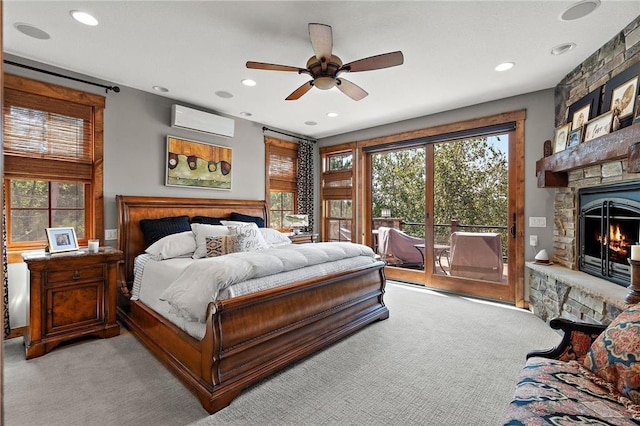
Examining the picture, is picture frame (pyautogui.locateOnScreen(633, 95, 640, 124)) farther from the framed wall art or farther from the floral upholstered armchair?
the framed wall art

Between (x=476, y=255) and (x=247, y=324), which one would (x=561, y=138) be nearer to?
(x=476, y=255)

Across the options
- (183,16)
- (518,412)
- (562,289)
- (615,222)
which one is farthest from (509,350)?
(183,16)

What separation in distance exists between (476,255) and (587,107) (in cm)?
228

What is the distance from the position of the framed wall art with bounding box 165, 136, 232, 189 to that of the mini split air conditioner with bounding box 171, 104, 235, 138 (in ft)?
0.67

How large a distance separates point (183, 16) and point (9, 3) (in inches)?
48.5

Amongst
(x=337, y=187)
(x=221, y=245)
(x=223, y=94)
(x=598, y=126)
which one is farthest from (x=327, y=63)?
(x=337, y=187)

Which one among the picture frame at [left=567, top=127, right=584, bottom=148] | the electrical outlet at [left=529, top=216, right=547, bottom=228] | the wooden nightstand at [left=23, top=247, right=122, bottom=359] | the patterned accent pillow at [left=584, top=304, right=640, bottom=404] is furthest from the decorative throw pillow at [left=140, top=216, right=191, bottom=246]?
the picture frame at [left=567, top=127, right=584, bottom=148]

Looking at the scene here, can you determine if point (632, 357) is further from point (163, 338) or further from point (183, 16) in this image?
point (183, 16)

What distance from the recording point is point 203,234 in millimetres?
3719

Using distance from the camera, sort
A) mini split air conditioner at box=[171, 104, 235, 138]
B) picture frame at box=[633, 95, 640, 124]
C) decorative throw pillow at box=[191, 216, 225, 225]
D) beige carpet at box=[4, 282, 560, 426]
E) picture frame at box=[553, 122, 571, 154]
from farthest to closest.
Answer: decorative throw pillow at box=[191, 216, 225, 225], mini split air conditioner at box=[171, 104, 235, 138], picture frame at box=[553, 122, 571, 154], picture frame at box=[633, 95, 640, 124], beige carpet at box=[4, 282, 560, 426]

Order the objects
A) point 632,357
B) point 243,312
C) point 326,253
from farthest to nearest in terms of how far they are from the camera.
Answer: point 326,253 → point 243,312 → point 632,357

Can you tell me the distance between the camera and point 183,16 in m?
2.56

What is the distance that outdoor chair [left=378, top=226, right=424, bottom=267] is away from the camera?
538 centimetres

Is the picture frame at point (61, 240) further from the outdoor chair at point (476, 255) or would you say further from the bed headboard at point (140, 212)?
the outdoor chair at point (476, 255)
